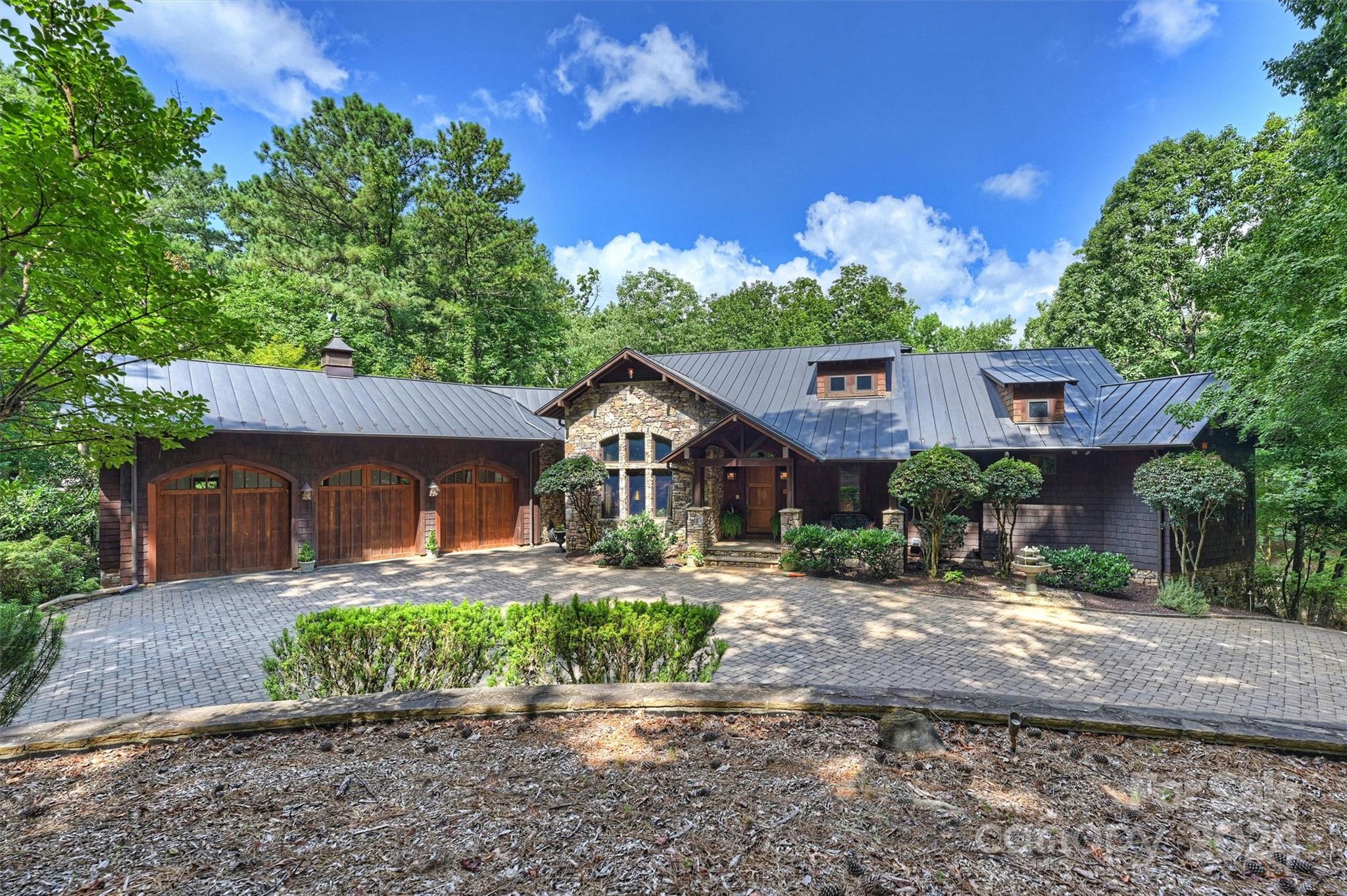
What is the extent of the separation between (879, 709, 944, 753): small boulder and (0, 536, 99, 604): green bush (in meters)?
12.2

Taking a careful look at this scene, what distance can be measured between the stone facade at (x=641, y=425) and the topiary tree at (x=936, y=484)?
476 centimetres

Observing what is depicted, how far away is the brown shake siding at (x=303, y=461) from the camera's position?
441 inches

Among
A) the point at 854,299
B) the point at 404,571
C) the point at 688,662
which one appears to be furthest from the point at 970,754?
the point at 854,299

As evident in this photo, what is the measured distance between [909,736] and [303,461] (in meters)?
14.3

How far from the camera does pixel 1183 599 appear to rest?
9.45 meters

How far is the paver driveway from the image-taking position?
18.9 ft

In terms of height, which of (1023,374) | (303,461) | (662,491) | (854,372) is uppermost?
(854,372)

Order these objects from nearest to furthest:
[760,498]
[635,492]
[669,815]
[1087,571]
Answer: [669,815] < [1087,571] < [635,492] < [760,498]

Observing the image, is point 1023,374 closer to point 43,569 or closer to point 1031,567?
point 1031,567

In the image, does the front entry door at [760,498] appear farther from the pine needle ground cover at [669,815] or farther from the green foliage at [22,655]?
the green foliage at [22,655]

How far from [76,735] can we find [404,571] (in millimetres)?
9995

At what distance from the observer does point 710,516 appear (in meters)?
14.2

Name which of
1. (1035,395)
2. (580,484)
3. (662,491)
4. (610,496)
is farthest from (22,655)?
(1035,395)

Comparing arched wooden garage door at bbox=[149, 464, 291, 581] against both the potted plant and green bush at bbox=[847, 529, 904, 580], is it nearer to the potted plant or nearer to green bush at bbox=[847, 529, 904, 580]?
the potted plant
